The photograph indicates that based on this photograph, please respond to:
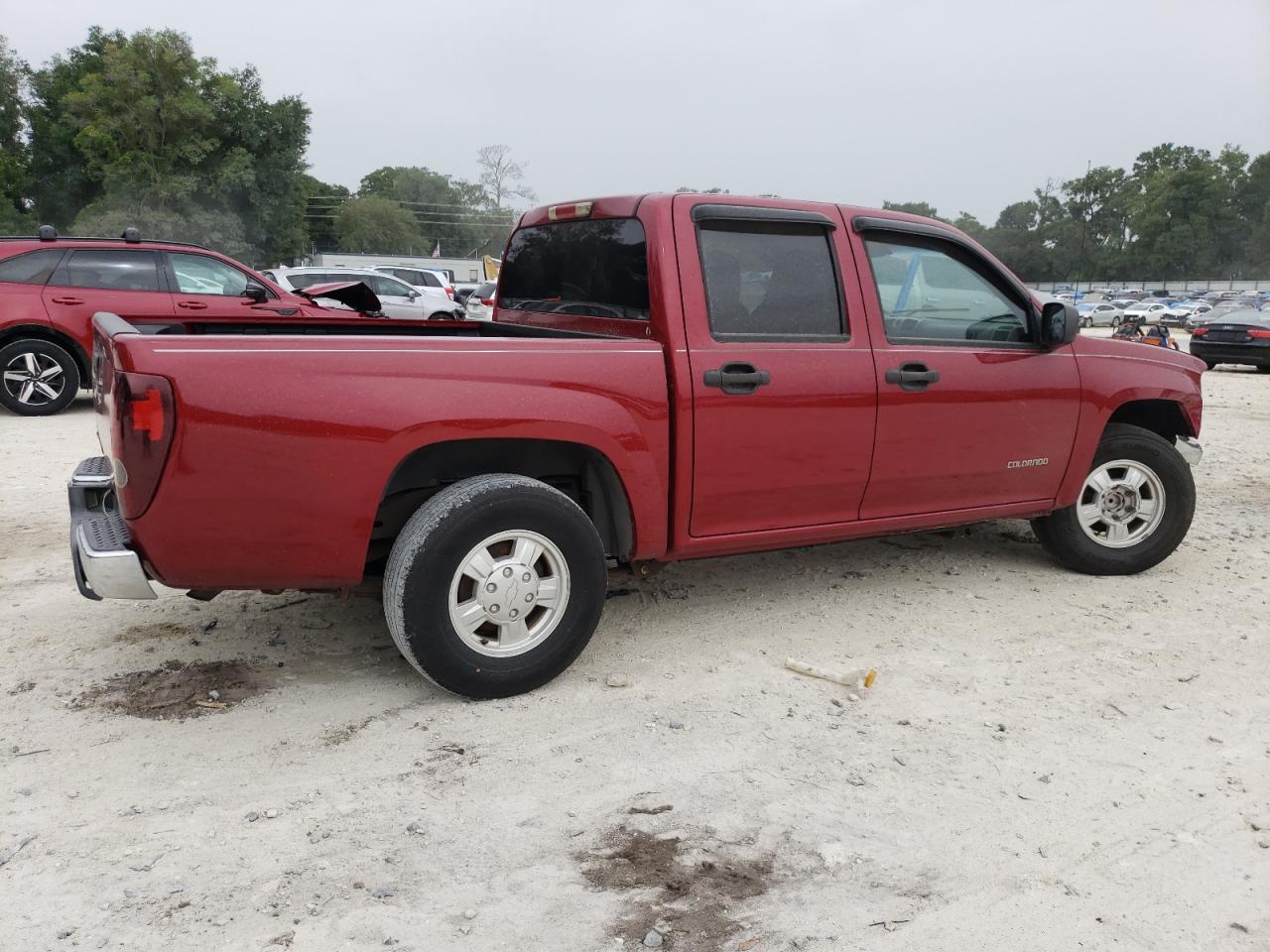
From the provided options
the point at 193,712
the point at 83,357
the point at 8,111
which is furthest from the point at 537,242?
the point at 8,111

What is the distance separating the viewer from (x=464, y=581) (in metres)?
3.45

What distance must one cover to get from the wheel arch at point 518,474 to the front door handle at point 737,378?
0.52 m

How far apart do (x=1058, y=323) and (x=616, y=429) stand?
230 centimetres

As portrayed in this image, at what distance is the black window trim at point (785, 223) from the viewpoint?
3857 millimetres

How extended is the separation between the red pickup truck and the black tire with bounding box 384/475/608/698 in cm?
1

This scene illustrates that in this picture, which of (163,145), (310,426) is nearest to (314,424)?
(310,426)

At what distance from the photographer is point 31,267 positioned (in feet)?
31.3

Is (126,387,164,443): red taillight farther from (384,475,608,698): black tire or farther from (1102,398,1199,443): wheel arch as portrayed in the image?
(1102,398,1199,443): wheel arch

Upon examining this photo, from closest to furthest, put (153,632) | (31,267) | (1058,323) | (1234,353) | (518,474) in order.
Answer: (518,474), (153,632), (1058,323), (31,267), (1234,353)

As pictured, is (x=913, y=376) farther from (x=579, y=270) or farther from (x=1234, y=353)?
(x=1234, y=353)

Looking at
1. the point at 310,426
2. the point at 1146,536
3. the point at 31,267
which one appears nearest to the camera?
the point at 310,426

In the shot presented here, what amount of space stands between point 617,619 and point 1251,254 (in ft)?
365

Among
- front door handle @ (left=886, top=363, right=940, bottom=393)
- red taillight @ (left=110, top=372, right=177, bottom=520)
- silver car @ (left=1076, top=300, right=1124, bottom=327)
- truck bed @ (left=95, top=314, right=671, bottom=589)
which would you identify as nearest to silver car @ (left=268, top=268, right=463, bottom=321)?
front door handle @ (left=886, top=363, right=940, bottom=393)

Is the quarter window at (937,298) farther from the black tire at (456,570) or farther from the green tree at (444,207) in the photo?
the green tree at (444,207)
